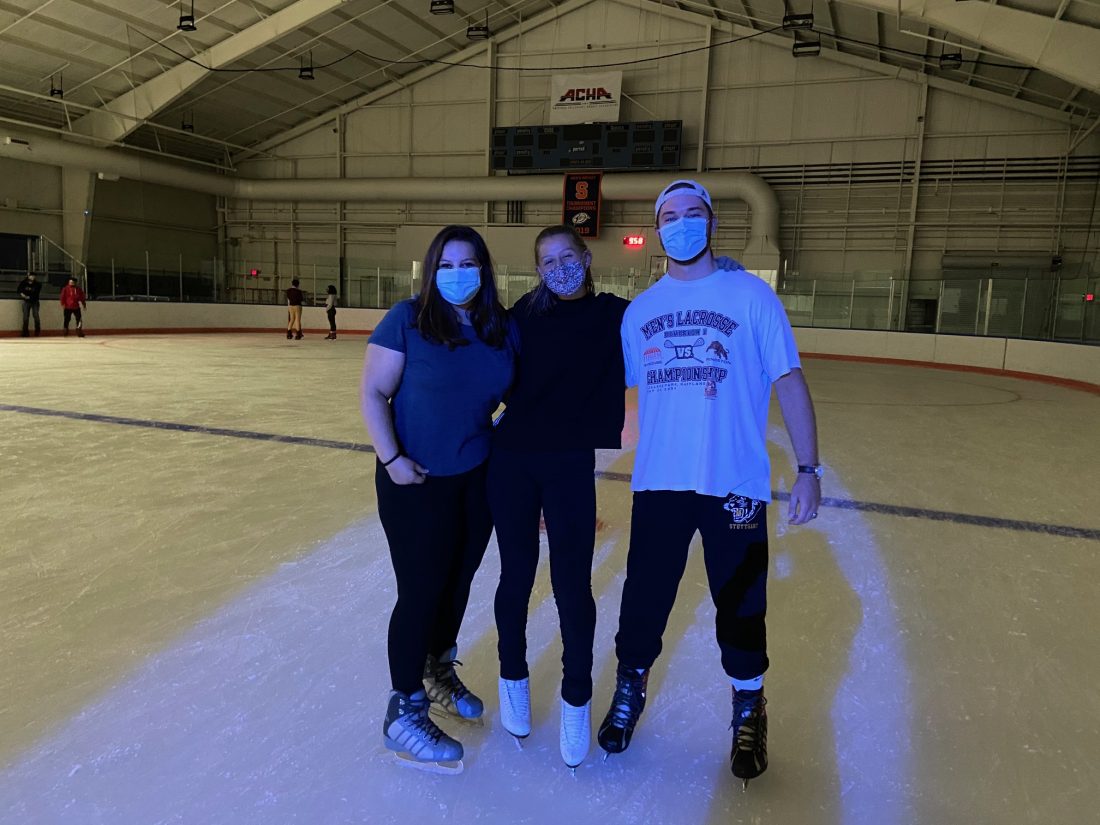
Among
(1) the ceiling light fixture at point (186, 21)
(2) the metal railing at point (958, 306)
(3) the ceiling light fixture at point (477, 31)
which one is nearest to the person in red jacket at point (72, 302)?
(1) the ceiling light fixture at point (186, 21)

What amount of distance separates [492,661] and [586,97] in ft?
63.0

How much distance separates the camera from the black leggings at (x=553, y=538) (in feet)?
5.38

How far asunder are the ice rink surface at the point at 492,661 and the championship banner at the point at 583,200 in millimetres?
15486

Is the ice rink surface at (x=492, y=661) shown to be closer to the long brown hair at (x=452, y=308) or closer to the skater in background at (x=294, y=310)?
the long brown hair at (x=452, y=308)

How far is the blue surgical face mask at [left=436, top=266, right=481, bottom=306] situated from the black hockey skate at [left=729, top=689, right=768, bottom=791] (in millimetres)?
1164

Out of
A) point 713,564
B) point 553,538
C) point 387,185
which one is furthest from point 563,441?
point 387,185

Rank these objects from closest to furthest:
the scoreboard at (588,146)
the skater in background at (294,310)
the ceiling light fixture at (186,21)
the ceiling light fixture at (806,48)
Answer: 1. the ceiling light fixture at (186,21)
2. the skater in background at (294,310)
3. the ceiling light fixture at (806,48)
4. the scoreboard at (588,146)

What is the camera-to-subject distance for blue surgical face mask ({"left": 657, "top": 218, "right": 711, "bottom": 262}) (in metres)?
1.61

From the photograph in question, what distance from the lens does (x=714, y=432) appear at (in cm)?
163

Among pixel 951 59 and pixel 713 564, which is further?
pixel 951 59

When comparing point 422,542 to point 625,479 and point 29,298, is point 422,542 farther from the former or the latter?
point 29,298

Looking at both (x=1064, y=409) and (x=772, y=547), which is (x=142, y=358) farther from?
(x=1064, y=409)

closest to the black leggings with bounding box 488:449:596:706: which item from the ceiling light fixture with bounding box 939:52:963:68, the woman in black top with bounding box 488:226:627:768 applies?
the woman in black top with bounding box 488:226:627:768

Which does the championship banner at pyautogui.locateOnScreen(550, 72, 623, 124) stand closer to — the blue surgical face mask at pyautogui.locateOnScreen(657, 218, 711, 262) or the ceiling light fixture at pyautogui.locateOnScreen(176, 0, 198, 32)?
the ceiling light fixture at pyautogui.locateOnScreen(176, 0, 198, 32)
